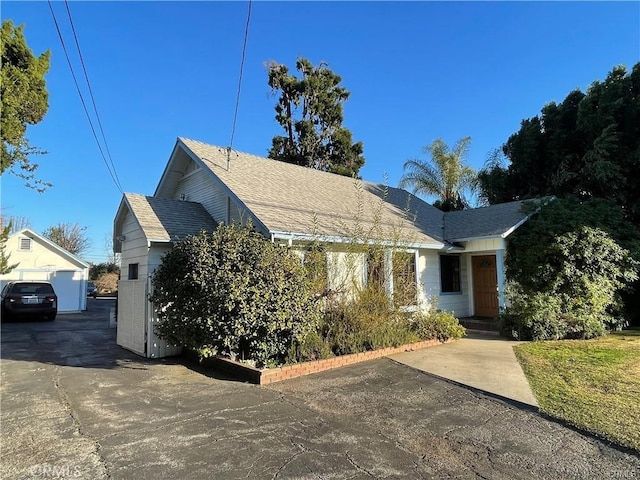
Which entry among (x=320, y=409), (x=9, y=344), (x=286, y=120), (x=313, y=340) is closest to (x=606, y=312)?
(x=313, y=340)

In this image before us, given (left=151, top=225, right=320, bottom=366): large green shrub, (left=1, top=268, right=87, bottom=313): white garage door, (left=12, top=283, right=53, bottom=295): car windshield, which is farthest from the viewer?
(left=1, top=268, right=87, bottom=313): white garage door

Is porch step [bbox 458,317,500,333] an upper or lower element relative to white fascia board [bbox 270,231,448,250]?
lower

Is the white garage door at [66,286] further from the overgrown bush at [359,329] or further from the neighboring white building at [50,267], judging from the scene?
the overgrown bush at [359,329]

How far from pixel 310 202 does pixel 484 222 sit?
6.62 meters

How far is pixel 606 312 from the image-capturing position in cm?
1233

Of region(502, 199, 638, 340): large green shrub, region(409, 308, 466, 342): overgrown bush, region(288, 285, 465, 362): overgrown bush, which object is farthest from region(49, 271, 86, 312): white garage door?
region(502, 199, 638, 340): large green shrub

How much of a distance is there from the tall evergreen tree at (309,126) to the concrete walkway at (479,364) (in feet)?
65.8

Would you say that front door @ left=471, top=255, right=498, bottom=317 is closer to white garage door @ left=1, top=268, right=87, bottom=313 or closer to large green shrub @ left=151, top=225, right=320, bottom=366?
large green shrub @ left=151, top=225, right=320, bottom=366

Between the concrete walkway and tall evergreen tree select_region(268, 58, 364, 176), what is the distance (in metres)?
20.1

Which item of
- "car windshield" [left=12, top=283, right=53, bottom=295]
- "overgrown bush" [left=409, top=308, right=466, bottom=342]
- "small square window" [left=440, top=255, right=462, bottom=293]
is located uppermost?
"small square window" [left=440, top=255, right=462, bottom=293]

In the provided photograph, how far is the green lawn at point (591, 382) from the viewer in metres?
4.91

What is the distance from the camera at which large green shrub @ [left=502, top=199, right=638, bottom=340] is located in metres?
11.0

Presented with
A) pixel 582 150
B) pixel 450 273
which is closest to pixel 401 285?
pixel 450 273

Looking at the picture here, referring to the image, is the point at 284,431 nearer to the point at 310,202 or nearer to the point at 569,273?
the point at 310,202
